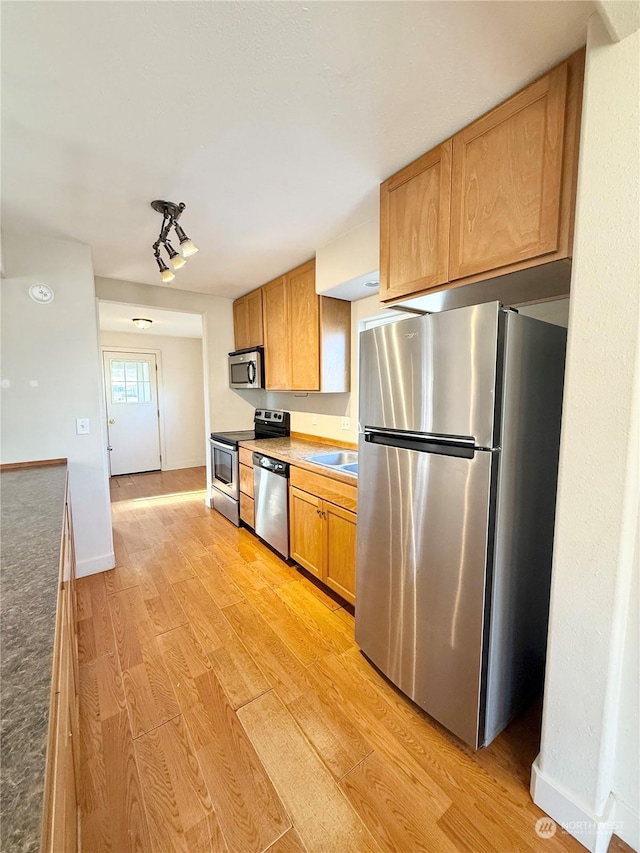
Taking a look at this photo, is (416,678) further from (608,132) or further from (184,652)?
(608,132)

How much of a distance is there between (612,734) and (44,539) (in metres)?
1.92

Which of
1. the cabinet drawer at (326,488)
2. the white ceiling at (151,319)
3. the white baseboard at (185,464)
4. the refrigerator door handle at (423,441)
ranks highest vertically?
the white ceiling at (151,319)

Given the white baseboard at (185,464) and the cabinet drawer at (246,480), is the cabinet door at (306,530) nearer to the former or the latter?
the cabinet drawer at (246,480)

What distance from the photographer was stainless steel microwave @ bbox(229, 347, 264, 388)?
3482 mm

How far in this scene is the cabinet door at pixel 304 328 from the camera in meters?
2.79

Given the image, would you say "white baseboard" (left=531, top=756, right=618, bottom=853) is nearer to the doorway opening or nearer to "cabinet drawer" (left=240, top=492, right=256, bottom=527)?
"cabinet drawer" (left=240, top=492, right=256, bottom=527)

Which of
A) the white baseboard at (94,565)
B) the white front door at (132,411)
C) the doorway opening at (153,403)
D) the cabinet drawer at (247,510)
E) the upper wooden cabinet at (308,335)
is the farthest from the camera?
the white front door at (132,411)

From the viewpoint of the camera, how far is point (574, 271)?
3.42ft

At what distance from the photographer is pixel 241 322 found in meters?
3.86

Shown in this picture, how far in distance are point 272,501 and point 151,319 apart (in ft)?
10.1

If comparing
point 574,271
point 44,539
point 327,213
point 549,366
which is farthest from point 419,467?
point 327,213

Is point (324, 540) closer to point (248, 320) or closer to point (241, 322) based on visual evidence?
point (248, 320)

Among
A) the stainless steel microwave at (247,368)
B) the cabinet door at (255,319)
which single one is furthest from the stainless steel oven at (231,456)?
the cabinet door at (255,319)

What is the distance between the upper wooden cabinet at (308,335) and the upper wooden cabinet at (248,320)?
1.06 ft
